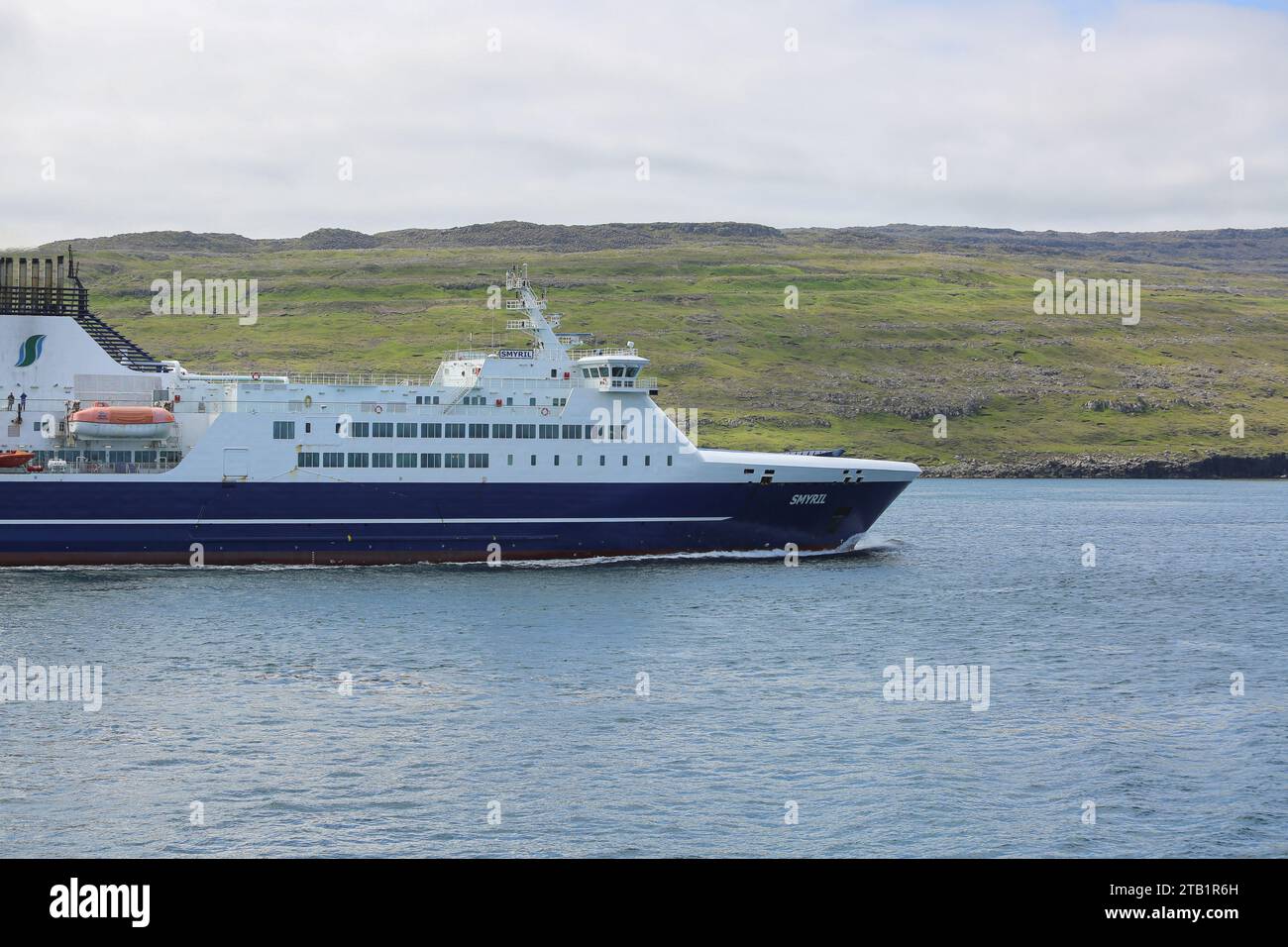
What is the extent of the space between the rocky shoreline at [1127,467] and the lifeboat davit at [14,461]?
389ft

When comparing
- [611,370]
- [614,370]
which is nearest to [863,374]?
[614,370]

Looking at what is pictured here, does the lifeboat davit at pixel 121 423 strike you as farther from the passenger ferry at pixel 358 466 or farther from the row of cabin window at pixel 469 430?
the row of cabin window at pixel 469 430

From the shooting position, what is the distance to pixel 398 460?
2138 inches

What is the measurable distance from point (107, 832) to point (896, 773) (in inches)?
584

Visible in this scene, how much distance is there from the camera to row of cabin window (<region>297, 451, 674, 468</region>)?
53.7 metres

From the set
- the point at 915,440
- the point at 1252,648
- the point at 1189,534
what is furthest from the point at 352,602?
the point at 915,440

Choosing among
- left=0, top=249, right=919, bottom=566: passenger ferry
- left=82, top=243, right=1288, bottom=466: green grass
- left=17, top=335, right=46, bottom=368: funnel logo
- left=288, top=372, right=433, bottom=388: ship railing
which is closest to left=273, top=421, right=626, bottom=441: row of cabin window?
left=0, top=249, right=919, bottom=566: passenger ferry

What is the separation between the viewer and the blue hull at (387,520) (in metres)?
51.2

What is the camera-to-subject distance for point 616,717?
1196 inches

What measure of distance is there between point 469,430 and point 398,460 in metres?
3.19

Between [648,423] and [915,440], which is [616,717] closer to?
[648,423]

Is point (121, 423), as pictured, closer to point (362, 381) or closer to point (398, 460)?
point (362, 381)

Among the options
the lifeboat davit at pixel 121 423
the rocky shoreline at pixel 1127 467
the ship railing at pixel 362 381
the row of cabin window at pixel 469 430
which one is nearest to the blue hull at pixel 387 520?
the row of cabin window at pixel 469 430

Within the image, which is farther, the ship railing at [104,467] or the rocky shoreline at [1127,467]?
the rocky shoreline at [1127,467]
